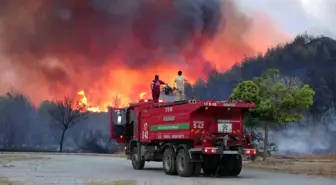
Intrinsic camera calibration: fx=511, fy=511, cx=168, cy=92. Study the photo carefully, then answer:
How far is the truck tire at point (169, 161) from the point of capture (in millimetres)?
21000

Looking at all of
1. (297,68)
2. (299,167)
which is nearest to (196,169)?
(299,167)

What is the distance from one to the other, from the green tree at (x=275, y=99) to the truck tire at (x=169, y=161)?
10.1 meters

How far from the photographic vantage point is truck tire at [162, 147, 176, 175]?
21.0 m

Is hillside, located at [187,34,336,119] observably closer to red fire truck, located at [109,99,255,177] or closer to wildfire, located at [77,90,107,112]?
wildfire, located at [77,90,107,112]

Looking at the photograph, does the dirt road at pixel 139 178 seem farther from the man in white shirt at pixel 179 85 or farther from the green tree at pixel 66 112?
the green tree at pixel 66 112

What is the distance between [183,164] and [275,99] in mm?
12703

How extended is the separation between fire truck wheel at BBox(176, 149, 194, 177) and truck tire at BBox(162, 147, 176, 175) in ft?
1.40

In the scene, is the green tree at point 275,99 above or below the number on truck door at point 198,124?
above

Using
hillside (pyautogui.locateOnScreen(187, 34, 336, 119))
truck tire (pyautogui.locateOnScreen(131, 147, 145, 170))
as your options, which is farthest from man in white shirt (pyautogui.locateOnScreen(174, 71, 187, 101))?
hillside (pyautogui.locateOnScreen(187, 34, 336, 119))

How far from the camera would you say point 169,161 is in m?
21.4

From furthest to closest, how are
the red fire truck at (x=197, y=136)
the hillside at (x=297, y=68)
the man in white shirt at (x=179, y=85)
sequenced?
the hillside at (x=297, y=68)
the man in white shirt at (x=179, y=85)
the red fire truck at (x=197, y=136)

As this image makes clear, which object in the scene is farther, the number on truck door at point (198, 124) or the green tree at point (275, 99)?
the green tree at point (275, 99)

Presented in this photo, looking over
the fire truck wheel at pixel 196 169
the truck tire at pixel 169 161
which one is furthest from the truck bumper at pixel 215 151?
the truck tire at pixel 169 161

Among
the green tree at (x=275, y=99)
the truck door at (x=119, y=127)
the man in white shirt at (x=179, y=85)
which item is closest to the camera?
the man in white shirt at (x=179, y=85)
